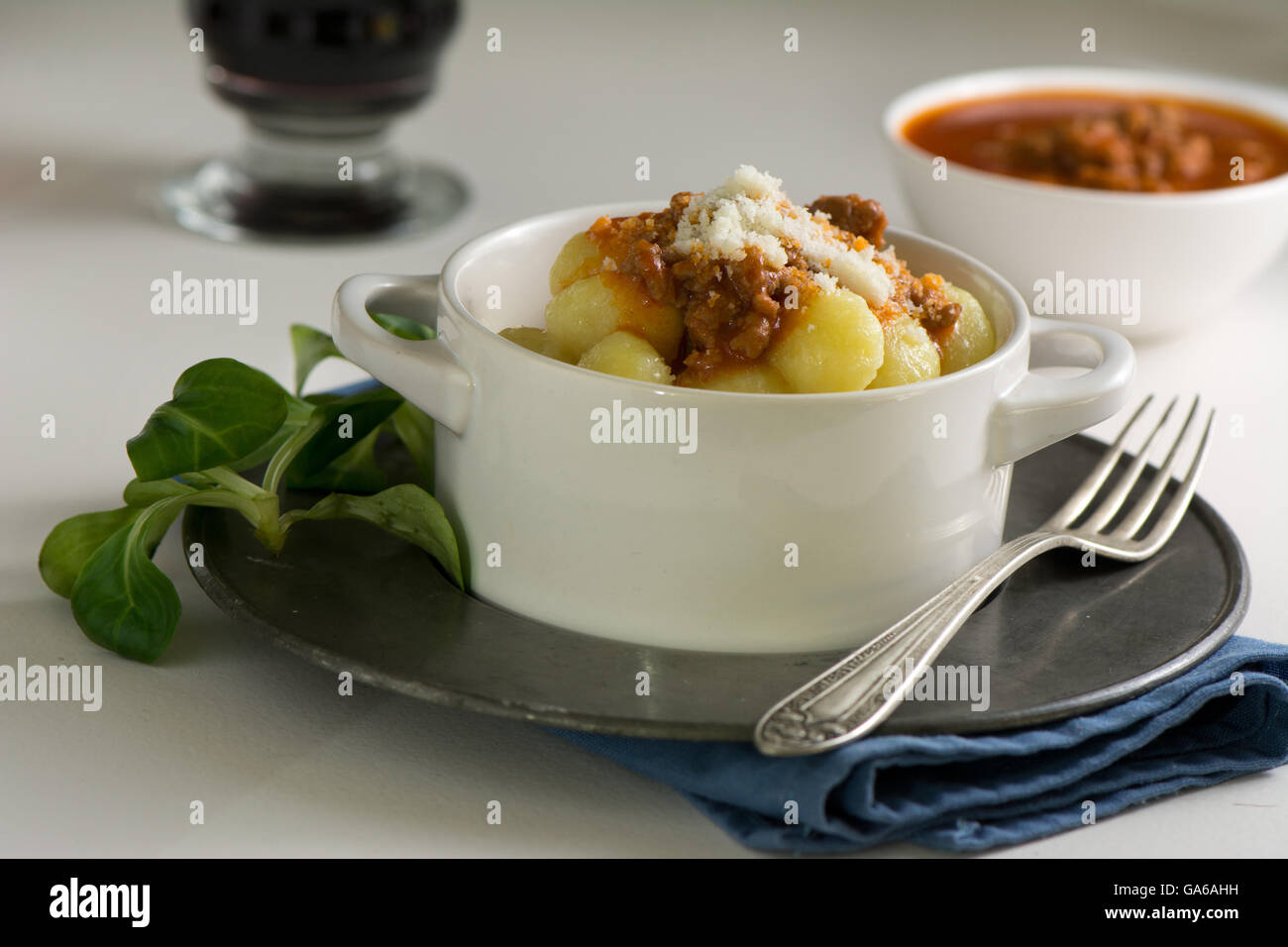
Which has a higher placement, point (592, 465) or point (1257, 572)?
point (592, 465)

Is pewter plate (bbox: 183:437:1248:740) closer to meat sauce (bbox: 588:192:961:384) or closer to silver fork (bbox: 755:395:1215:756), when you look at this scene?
silver fork (bbox: 755:395:1215:756)

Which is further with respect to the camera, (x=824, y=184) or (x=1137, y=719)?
(x=824, y=184)

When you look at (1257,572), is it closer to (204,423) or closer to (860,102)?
(204,423)

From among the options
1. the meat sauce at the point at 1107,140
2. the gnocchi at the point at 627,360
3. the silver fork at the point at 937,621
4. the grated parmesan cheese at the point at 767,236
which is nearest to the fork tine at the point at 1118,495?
the silver fork at the point at 937,621

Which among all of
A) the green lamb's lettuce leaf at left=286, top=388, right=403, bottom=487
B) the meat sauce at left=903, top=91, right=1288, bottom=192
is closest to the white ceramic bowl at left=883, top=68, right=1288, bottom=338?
the meat sauce at left=903, top=91, right=1288, bottom=192

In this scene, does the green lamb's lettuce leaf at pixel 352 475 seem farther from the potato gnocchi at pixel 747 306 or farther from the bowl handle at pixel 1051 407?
the bowl handle at pixel 1051 407

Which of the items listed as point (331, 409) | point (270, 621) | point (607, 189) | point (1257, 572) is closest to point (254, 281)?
point (607, 189)

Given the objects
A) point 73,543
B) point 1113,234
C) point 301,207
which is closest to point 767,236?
point 73,543
